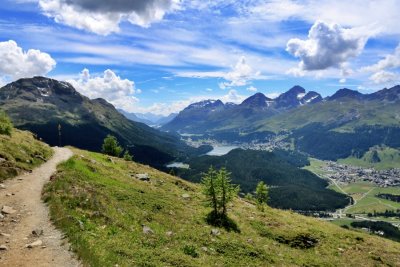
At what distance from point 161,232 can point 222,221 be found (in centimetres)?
1268

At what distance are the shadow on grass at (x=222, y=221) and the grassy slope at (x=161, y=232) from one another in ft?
3.46

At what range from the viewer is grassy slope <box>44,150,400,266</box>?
2798 centimetres

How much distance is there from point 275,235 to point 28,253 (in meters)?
32.4

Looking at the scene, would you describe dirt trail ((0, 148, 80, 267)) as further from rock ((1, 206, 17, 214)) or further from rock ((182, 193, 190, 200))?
rock ((182, 193, 190, 200))

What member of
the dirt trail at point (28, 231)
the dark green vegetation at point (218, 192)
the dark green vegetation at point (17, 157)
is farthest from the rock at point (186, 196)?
the dark green vegetation at point (17, 157)

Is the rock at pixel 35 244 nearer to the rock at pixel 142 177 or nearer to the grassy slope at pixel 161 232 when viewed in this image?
the grassy slope at pixel 161 232

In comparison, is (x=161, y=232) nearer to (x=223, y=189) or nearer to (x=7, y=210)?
(x=7, y=210)

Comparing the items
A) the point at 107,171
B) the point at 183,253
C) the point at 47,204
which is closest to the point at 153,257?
the point at 183,253

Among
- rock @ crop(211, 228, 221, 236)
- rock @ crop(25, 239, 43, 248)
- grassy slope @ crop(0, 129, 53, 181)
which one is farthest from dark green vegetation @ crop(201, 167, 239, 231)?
grassy slope @ crop(0, 129, 53, 181)

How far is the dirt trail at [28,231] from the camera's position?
79.9 ft

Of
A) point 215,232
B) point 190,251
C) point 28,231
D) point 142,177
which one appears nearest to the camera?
point 28,231

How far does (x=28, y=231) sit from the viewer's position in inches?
1170

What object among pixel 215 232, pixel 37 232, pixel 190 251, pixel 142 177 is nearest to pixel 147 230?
pixel 190 251

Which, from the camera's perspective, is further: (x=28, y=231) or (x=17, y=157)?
(x=17, y=157)
